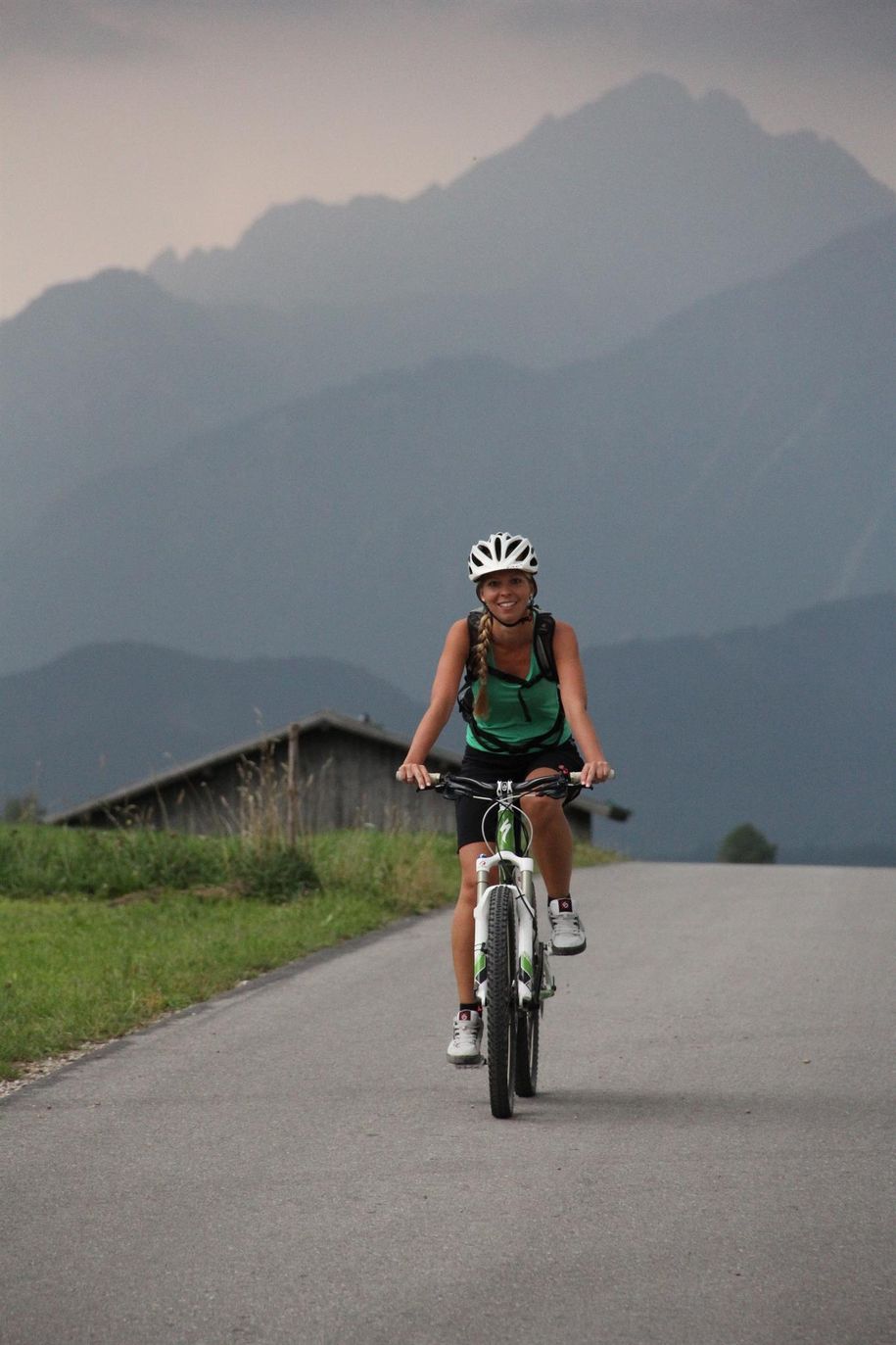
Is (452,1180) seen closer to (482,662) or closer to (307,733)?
(482,662)

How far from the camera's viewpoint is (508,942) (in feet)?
21.4

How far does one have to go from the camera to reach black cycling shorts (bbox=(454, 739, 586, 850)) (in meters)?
6.89

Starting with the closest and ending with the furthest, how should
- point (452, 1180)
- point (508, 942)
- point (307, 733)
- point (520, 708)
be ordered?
1. point (452, 1180)
2. point (508, 942)
3. point (520, 708)
4. point (307, 733)

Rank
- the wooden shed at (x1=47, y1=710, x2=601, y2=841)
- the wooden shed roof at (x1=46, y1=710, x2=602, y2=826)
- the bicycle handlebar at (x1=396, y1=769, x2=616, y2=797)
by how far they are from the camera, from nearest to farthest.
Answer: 1. the bicycle handlebar at (x1=396, y1=769, x2=616, y2=797)
2. the wooden shed roof at (x1=46, y1=710, x2=602, y2=826)
3. the wooden shed at (x1=47, y1=710, x2=601, y2=841)

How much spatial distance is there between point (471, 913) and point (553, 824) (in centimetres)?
46

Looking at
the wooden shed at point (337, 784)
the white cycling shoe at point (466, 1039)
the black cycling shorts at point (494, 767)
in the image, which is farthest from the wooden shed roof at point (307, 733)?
the white cycling shoe at point (466, 1039)

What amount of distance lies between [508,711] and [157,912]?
8529mm

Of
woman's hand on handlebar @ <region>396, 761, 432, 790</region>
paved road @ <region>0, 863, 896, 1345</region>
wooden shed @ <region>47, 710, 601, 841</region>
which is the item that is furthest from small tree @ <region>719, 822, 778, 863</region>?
woman's hand on handlebar @ <region>396, 761, 432, 790</region>

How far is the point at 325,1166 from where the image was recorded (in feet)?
18.7

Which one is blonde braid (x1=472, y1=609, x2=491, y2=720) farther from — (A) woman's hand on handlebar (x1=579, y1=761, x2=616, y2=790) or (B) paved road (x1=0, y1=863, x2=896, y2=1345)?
(B) paved road (x1=0, y1=863, x2=896, y2=1345)

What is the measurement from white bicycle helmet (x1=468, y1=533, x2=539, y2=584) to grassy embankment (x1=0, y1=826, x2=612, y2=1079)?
2.92 metres

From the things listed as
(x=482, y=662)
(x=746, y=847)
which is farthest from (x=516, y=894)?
(x=746, y=847)

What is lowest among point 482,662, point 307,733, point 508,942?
point 508,942

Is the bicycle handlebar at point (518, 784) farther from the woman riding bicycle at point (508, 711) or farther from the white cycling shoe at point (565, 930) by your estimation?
the white cycling shoe at point (565, 930)
